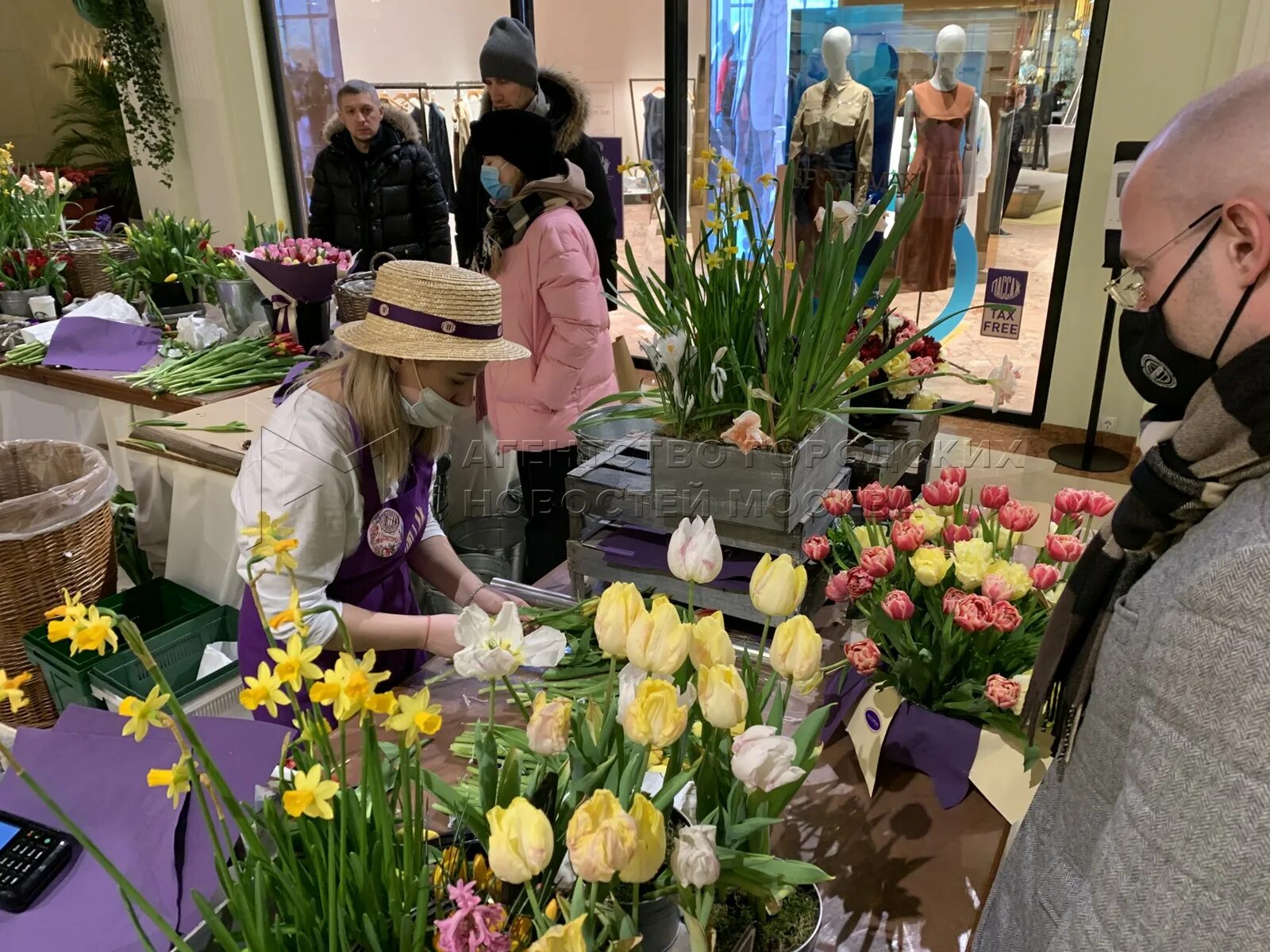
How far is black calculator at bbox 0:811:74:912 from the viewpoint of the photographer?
0.81 m

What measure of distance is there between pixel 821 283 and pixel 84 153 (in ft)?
28.0

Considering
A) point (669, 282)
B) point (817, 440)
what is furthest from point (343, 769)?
point (669, 282)

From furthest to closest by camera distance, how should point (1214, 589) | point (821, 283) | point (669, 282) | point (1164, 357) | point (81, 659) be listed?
point (81, 659) → point (669, 282) → point (821, 283) → point (1164, 357) → point (1214, 589)

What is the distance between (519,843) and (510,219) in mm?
2062

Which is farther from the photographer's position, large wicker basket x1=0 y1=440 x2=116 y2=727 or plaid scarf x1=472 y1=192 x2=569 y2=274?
plaid scarf x1=472 y1=192 x2=569 y2=274

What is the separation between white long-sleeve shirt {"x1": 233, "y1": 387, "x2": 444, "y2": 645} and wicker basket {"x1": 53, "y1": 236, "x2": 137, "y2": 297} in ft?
8.32

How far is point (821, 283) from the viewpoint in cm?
131

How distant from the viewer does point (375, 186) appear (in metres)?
3.57

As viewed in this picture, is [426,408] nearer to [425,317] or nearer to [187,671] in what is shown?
[425,317]

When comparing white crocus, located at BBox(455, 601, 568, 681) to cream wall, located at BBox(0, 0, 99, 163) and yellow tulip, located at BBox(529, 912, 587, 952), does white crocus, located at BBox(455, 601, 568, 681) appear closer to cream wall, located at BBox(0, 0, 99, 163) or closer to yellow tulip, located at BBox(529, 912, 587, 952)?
yellow tulip, located at BBox(529, 912, 587, 952)

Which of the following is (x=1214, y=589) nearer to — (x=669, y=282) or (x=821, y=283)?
(x=821, y=283)

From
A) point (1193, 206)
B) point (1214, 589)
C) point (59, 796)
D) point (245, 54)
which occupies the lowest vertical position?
point (59, 796)

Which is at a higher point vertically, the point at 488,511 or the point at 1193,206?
the point at 1193,206

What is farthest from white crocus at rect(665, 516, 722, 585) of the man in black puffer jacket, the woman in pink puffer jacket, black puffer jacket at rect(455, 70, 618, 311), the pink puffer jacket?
the man in black puffer jacket
